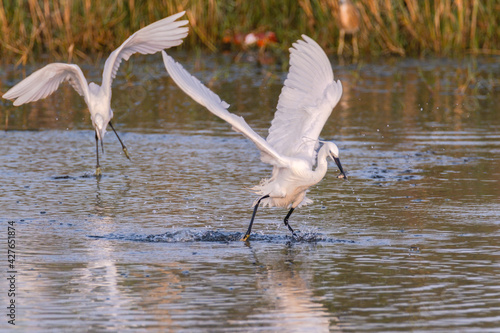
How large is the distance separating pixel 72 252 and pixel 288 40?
55.4 feet

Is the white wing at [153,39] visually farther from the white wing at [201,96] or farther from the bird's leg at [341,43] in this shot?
the bird's leg at [341,43]

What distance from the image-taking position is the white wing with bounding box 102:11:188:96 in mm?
10469

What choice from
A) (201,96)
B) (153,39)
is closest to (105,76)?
(153,39)

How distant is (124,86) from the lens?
19.6 meters

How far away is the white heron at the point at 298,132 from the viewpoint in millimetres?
8508

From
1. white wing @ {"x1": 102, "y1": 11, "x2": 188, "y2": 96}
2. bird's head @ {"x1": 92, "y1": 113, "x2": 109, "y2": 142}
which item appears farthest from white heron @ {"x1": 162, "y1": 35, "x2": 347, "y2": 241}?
bird's head @ {"x1": 92, "y1": 113, "x2": 109, "y2": 142}

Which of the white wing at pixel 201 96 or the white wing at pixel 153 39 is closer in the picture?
the white wing at pixel 201 96

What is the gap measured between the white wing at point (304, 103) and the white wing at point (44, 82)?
333cm

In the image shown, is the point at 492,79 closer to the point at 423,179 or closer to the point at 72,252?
the point at 423,179

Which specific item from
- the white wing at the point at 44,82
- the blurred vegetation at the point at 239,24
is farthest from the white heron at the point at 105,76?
the blurred vegetation at the point at 239,24

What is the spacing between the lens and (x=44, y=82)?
1189 centimetres

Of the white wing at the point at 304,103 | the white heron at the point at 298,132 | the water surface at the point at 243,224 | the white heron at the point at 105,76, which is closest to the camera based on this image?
the water surface at the point at 243,224

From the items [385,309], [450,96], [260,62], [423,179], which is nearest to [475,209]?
[423,179]

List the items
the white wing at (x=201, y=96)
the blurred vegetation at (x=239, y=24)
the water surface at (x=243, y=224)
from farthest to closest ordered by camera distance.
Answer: the blurred vegetation at (x=239, y=24) → the white wing at (x=201, y=96) → the water surface at (x=243, y=224)
